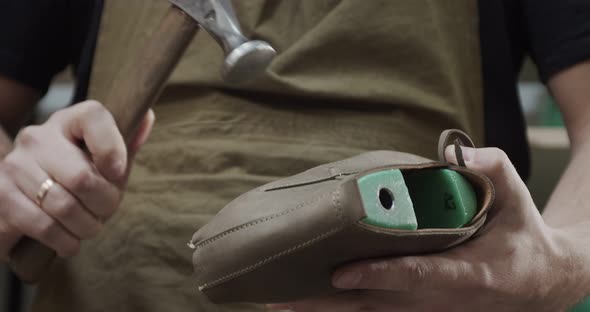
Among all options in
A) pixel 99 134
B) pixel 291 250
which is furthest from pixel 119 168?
pixel 291 250

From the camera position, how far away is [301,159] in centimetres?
62

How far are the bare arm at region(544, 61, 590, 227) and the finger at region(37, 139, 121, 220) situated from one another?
39 centimetres

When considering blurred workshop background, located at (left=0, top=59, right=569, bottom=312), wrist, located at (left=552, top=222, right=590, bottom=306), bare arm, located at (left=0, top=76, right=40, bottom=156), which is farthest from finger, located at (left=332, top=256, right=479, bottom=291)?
blurred workshop background, located at (left=0, top=59, right=569, bottom=312)

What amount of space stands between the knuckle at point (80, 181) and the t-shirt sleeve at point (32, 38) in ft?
0.82

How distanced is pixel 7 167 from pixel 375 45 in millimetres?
362

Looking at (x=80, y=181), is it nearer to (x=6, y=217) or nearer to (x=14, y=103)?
(x=6, y=217)

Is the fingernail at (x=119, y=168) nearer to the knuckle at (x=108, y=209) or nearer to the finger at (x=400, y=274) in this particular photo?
the knuckle at (x=108, y=209)

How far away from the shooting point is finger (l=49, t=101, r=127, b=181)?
1.80 ft

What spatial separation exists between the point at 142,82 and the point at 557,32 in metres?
0.41

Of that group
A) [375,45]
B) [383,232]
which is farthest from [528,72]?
[383,232]

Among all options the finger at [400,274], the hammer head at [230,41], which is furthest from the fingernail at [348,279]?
the hammer head at [230,41]

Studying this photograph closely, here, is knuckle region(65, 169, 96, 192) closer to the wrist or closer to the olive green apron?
the olive green apron

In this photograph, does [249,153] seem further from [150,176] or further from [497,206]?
[497,206]

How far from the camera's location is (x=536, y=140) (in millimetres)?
1001
